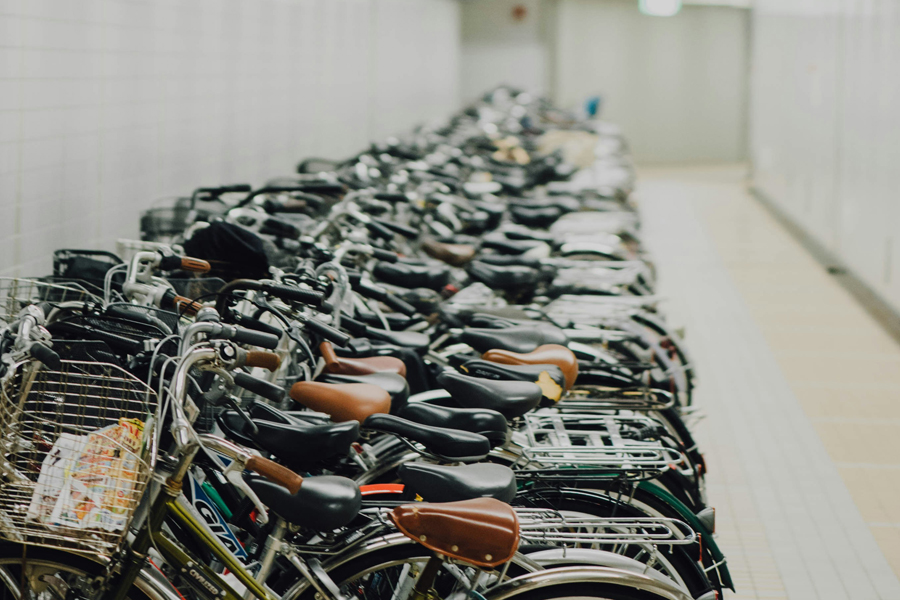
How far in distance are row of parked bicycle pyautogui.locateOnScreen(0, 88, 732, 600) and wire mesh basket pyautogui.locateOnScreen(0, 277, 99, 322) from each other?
0.04 feet

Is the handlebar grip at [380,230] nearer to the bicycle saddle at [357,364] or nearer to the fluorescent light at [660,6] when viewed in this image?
the bicycle saddle at [357,364]

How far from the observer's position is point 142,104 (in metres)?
4.48

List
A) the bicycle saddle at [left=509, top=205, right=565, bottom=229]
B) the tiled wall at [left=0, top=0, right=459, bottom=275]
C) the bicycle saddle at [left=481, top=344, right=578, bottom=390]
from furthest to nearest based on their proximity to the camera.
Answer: the bicycle saddle at [left=509, top=205, right=565, bottom=229], the tiled wall at [left=0, top=0, right=459, bottom=275], the bicycle saddle at [left=481, top=344, right=578, bottom=390]

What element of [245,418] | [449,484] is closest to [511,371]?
[449,484]

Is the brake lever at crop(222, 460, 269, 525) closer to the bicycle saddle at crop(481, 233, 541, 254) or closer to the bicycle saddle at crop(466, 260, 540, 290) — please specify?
the bicycle saddle at crop(466, 260, 540, 290)

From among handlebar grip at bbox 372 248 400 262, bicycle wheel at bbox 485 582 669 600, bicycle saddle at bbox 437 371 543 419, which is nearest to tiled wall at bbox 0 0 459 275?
handlebar grip at bbox 372 248 400 262

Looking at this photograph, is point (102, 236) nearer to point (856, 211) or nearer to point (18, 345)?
point (18, 345)

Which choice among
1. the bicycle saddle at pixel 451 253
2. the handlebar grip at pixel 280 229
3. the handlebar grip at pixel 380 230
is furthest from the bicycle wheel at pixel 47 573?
the bicycle saddle at pixel 451 253

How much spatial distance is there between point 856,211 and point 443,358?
603 cm

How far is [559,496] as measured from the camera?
233 centimetres

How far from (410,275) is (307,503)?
2.00 m

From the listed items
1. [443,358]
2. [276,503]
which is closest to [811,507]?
[443,358]

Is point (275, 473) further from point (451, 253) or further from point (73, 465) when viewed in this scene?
point (451, 253)

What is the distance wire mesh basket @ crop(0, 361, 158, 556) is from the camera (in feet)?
5.77
